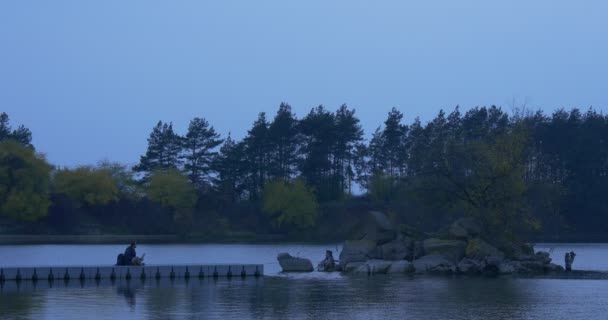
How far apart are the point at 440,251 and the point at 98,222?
218 feet

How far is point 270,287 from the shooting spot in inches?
1724

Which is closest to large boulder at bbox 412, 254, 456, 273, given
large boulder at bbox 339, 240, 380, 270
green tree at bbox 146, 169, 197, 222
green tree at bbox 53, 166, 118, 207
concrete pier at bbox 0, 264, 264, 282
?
large boulder at bbox 339, 240, 380, 270

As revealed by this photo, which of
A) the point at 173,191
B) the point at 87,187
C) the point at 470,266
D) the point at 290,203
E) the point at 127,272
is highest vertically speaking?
the point at 87,187

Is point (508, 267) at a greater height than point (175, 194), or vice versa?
point (175, 194)

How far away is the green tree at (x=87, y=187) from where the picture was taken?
11619 cm

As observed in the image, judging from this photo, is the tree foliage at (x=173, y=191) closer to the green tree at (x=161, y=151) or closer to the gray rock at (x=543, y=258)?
the green tree at (x=161, y=151)

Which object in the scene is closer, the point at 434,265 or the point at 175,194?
the point at 434,265

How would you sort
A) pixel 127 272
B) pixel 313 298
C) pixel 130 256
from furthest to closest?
pixel 130 256 < pixel 127 272 < pixel 313 298

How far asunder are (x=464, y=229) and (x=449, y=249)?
156cm

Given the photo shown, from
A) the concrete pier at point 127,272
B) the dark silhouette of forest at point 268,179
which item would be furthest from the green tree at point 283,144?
the concrete pier at point 127,272

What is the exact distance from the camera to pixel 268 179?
403 ft

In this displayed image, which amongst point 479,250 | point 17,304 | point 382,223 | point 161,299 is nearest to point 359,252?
point 382,223

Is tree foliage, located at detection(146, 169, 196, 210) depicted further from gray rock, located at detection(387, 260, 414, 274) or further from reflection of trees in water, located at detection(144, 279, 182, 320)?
reflection of trees in water, located at detection(144, 279, 182, 320)

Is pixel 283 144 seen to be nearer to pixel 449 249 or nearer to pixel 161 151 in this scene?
pixel 161 151
